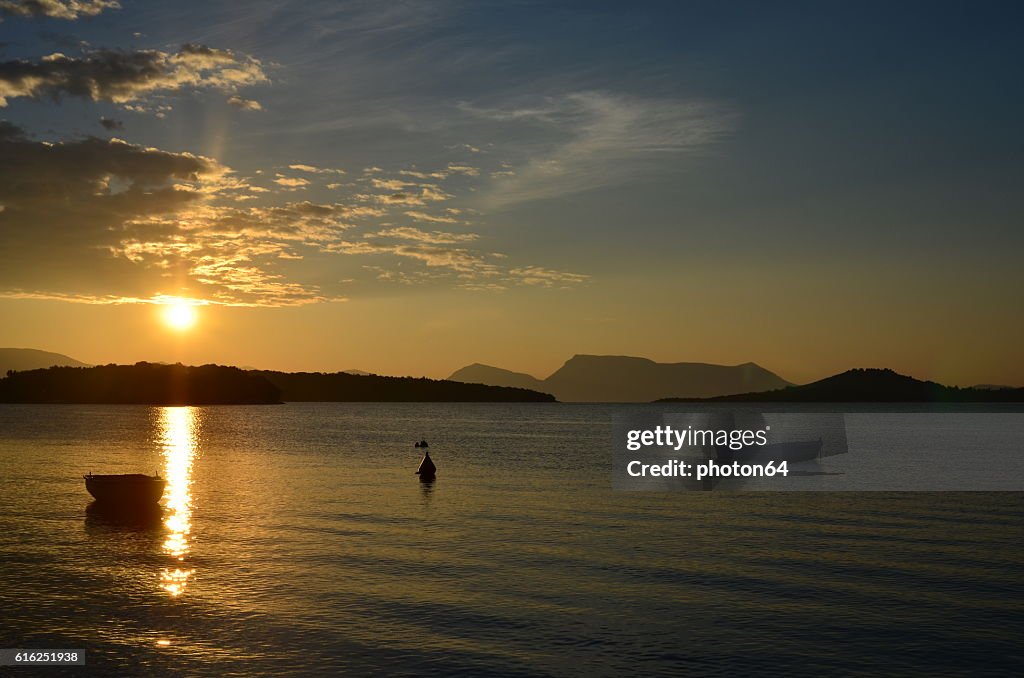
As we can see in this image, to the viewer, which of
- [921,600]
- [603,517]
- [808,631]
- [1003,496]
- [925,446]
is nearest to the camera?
[808,631]

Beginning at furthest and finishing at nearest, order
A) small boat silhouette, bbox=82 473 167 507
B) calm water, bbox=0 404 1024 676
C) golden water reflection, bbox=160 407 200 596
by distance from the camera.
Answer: small boat silhouette, bbox=82 473 167 507, golden water reflection, bbox=160 407 200 596, calm water, bbox=0 404 1024 676

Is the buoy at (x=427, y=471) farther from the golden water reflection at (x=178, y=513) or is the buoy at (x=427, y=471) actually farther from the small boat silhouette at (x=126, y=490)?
the small boat silhouette at (x=126, y=490)

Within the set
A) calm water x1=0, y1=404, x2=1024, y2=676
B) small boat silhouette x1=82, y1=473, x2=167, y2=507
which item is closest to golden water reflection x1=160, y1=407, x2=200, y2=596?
calm water x1=0, y1=404, x2=1024, y2=676

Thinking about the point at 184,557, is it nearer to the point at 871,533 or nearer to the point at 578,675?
the point at 578,675

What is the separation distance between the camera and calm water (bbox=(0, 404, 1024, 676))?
902 inches

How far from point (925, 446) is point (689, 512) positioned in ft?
345

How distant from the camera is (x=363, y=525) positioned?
156ft

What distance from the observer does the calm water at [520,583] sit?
→ 22922mm

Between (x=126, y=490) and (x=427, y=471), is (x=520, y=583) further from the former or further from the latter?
(x=427, y=471)

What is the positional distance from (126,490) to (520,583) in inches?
1402

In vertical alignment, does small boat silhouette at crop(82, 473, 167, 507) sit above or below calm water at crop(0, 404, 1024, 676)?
above

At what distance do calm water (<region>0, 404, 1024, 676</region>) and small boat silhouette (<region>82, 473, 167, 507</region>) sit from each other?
2257 mm

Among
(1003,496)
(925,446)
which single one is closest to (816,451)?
(925,446)

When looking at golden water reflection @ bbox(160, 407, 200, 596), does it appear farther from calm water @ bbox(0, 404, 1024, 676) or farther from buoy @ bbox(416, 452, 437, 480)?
buoy @ bbox(416, 452, 437, 480)
